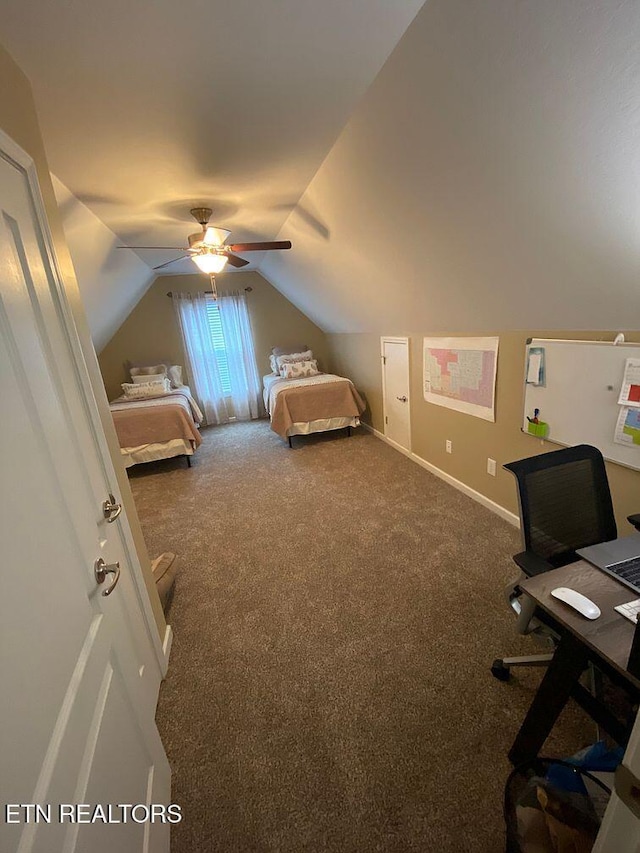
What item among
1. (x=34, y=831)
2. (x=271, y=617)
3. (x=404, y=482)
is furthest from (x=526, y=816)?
(x=404, y=482)

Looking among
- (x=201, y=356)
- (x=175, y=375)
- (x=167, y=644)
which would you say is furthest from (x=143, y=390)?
(x=167, y=644)

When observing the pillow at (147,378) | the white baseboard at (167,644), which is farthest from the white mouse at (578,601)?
the pillow at (147,378)

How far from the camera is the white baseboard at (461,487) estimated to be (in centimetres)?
252

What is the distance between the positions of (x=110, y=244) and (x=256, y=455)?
254 centimetres

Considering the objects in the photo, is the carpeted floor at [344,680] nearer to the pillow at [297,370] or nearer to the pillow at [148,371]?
the pillow at [297,370]

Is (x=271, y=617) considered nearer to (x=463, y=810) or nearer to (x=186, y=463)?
(x=463, y=810)

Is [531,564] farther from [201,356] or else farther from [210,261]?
[201,356]

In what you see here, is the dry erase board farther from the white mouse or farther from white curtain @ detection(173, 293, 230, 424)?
white curtain @ detection(173, 293, 230, 424)

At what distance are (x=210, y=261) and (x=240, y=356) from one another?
2.99 meters

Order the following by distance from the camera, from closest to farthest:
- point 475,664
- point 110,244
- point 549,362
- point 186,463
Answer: point 475,664 → point 549,362 → point 110,244 → point 186,463

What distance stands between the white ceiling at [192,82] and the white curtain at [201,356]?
302 centimetres

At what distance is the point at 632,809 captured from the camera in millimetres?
520

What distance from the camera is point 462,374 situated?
9.01ft

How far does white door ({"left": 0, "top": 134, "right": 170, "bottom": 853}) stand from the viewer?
1.77 feet
